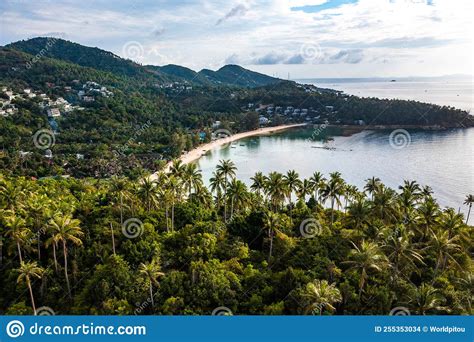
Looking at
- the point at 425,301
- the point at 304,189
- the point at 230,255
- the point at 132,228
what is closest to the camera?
the point at 425,301

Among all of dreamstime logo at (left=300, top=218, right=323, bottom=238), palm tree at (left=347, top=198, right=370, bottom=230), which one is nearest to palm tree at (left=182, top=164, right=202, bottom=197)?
dreamstime logo at (left=300, top=218, right=323, bottom=238)

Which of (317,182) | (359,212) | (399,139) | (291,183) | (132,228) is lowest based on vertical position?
(132,228)

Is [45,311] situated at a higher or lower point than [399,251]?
lower

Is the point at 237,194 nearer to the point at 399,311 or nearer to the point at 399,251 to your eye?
the point at 399,251

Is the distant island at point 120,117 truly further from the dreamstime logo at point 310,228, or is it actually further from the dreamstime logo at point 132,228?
the dreamstime logo at point 310,228

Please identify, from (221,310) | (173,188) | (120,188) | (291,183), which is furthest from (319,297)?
(173,188)

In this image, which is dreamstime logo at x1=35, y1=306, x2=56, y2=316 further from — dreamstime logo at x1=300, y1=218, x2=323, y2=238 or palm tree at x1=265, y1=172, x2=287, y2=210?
palm tree at x1=265, y1=172, x2=287, y2=210
